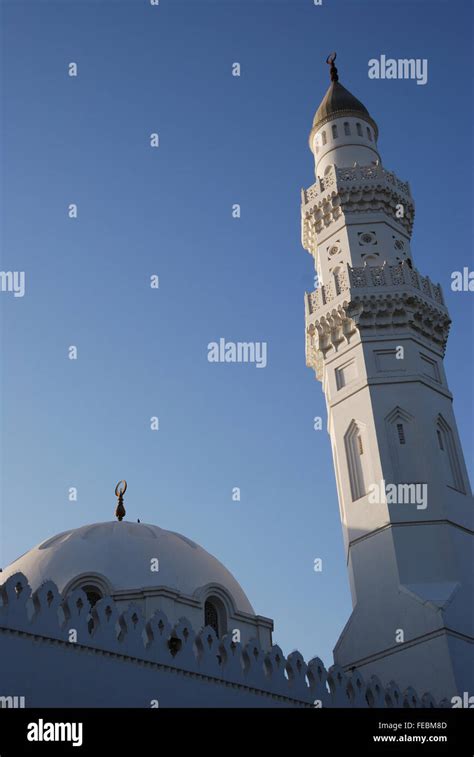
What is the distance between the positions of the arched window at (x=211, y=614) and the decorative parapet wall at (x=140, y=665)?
2.92m

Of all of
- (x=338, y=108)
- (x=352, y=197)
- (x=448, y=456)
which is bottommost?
(x=448, y=456)

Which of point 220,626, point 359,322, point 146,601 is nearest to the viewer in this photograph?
point 146,601

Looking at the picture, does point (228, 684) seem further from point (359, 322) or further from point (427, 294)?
point (427, 294)

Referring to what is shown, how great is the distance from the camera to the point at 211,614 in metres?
18.1

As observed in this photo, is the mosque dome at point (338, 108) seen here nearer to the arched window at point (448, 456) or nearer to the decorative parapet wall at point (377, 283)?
the decorative parapet wall at point (377, 283)

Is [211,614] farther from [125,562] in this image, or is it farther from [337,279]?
[337,279]

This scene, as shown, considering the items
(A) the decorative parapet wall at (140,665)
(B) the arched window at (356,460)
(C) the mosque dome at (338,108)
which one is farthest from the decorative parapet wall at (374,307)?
(A) the decorative parapet wall at (140,665)

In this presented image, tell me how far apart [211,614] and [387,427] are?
20.6 feet

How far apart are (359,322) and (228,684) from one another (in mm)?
10731

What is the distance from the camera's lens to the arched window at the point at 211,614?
58.7 ft

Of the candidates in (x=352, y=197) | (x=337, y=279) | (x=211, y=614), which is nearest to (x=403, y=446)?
(x=337, y=279)
